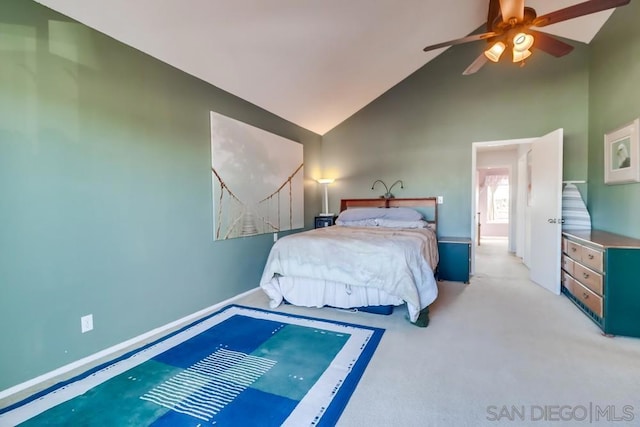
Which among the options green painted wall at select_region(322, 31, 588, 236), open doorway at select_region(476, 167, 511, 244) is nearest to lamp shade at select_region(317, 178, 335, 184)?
green painted wall at select_region(322, 31, 588, 236)

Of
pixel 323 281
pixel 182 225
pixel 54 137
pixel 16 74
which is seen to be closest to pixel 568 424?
pixel 323 281

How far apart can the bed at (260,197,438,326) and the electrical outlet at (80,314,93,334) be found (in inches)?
61.4

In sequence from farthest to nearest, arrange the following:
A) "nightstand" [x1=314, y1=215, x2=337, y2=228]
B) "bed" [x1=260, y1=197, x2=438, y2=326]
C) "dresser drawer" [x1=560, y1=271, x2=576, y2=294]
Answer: "nightstand" [x1=314, y1=215, x2=337, y2=228] < "dresser drawer" [x1=560, y1=271, x2=576, y2=294] < "bed" [x1=260, y1=197, x2=438, y2=326]

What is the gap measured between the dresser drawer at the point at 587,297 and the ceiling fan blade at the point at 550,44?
7.16 ft

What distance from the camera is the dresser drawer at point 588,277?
259 cm

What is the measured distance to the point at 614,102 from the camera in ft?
10.8

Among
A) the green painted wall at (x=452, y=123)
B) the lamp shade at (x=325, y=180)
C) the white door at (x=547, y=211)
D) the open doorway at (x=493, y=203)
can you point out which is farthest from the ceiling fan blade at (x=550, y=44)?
the open doorway at (x=493, y=203)

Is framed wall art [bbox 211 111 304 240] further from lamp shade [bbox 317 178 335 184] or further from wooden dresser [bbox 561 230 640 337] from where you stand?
wooden dresser [bbox 561 230 640 337]

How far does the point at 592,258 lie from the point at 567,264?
77 centimetres

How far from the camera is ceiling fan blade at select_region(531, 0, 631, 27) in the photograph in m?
1.97

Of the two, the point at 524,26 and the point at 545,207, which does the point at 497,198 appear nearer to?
the point at 545,207

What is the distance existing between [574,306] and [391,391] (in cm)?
265

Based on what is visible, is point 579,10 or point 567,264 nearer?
point 579,10

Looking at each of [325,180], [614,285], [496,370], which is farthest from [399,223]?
[496,370]
